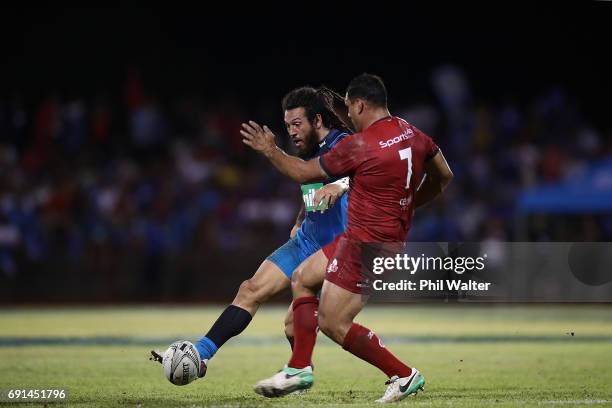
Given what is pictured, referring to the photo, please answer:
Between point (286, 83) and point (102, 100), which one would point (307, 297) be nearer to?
point (102, 100)

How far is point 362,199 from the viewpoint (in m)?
6.54

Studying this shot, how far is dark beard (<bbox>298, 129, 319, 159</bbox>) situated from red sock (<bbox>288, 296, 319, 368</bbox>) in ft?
3.66

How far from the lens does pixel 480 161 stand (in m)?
22.1

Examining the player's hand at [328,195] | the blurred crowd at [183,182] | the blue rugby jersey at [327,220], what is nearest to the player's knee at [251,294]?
the blue rugby jersey at [327,220]

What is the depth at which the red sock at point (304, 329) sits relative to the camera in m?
6.71

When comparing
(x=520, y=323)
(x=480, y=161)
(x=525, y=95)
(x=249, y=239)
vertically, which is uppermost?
(x=525, y=95)

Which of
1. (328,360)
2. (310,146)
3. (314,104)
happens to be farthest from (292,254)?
(328,360)

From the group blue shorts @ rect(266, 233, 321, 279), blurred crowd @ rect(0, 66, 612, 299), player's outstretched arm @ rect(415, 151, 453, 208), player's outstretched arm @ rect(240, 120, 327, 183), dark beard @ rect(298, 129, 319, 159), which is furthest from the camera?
blurred crowd @ rect(0, 66, 612, 299)

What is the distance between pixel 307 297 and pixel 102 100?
1662 cm

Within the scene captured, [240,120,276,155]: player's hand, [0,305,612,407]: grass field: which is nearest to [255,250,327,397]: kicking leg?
[0,305,612,407]: grass field

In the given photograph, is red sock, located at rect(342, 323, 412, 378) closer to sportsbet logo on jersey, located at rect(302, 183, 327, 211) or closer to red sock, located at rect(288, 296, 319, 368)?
red sock, located at rect(288, 296, 319, 368)

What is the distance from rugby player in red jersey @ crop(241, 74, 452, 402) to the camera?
639 cm

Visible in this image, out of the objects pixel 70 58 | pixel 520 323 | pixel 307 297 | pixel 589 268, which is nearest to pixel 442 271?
pixel 307 297
